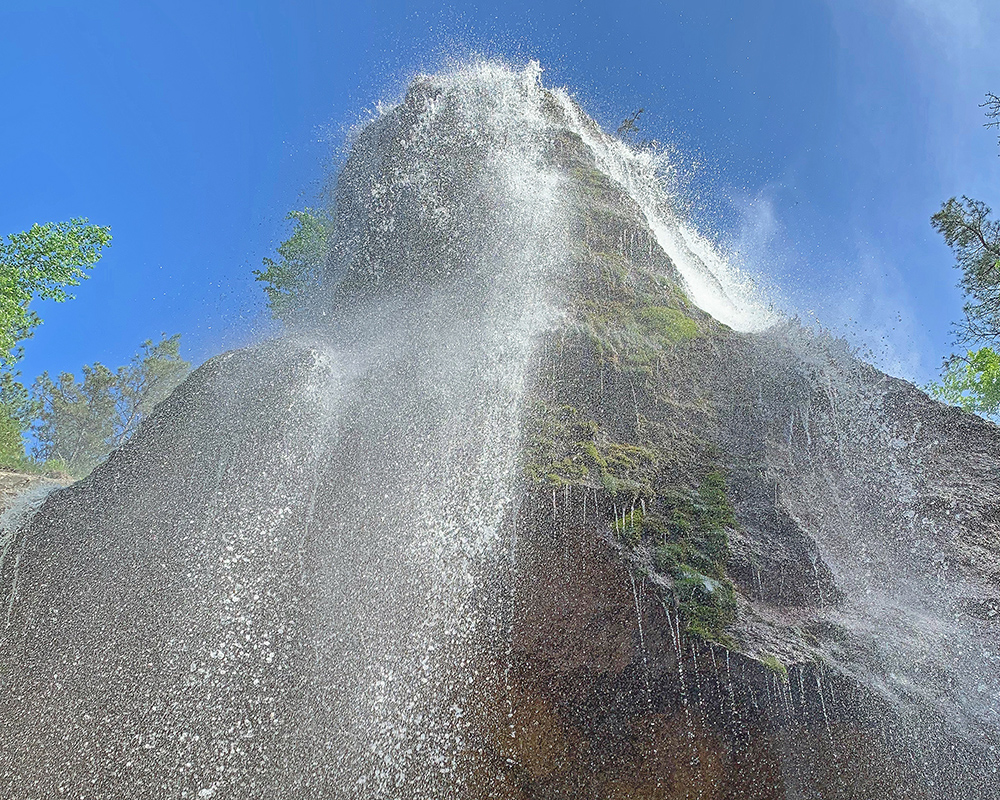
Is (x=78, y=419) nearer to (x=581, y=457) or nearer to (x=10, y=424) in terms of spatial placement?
(x=10, y=424)

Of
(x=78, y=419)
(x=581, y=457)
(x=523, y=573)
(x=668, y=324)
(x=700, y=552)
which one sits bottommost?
(x=523, y=573)

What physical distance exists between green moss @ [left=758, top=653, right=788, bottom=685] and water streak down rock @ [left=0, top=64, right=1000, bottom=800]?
0.09ft

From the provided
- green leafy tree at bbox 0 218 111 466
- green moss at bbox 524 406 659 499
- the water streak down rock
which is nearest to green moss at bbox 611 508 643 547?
the water streak down rock

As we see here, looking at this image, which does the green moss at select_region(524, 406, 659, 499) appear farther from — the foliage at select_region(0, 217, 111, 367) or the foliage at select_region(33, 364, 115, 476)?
the foliage at select_region(33, 364, 115, 476)

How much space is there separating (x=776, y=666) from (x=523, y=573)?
3392 millimetres

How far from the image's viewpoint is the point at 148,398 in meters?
44.4

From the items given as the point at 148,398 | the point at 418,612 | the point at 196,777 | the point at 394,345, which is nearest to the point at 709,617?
the point at 418,612

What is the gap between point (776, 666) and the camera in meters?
7.02

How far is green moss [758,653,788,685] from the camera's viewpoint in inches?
274

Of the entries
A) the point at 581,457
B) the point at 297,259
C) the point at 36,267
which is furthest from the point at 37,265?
the point at 581,457

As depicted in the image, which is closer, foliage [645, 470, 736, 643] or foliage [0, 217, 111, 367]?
foliage [645, 470, 736, 643]

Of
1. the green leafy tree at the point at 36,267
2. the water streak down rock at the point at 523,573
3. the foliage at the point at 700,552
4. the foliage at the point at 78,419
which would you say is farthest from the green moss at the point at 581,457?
the foliage at the point at 78,419

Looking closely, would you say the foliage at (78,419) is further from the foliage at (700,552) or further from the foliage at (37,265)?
the foliage at (700,552)

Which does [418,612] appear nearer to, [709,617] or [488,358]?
[709,617]
